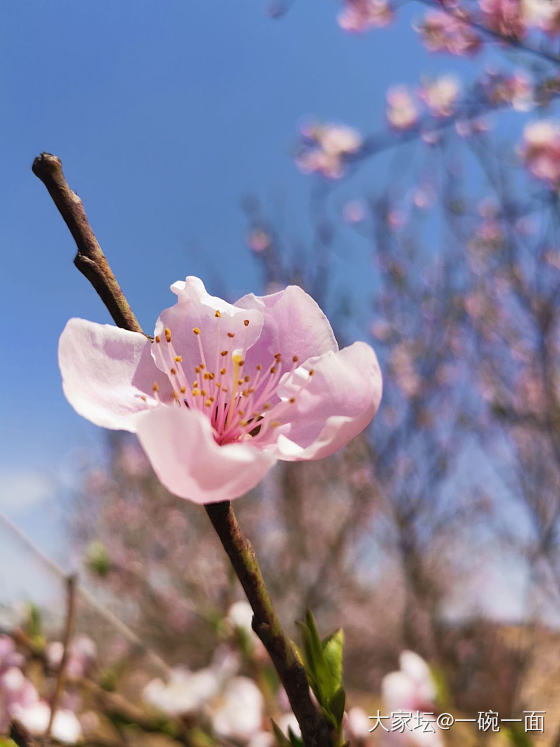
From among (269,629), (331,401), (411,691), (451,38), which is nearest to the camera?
(269,629)

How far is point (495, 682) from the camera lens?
18.9 ft

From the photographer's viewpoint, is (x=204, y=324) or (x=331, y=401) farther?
(x=204, y=324)

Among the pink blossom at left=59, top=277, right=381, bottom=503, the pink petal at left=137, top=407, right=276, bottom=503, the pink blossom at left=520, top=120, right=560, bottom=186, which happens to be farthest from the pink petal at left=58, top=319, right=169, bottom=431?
the pink blossom at left=520, top=120, right=560, bottom=186

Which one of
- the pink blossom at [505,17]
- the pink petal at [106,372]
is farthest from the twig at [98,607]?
the pink blossom at [505,17]

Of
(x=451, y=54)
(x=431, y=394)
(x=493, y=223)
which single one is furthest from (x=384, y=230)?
(x=451, y=54)

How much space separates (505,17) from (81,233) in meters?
2.38

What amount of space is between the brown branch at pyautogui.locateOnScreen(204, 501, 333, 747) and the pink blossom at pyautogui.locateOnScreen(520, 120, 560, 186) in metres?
3.77

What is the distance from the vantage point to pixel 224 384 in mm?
644

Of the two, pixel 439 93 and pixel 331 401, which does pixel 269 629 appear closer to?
pixel 331 401

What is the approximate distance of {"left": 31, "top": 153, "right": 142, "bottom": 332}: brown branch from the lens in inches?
15.7

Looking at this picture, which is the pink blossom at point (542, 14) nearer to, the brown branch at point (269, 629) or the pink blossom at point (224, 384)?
the pink blossom at point (224, 384)

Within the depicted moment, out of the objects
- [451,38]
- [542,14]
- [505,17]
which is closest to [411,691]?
[505,17]

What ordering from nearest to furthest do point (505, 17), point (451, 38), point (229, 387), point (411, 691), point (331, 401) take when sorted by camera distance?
point (331, 401) → point (229, 387) → point (411, 691) → point (505, 17) → point (451, 38)

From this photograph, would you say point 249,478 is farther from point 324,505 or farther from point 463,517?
point 324,505
